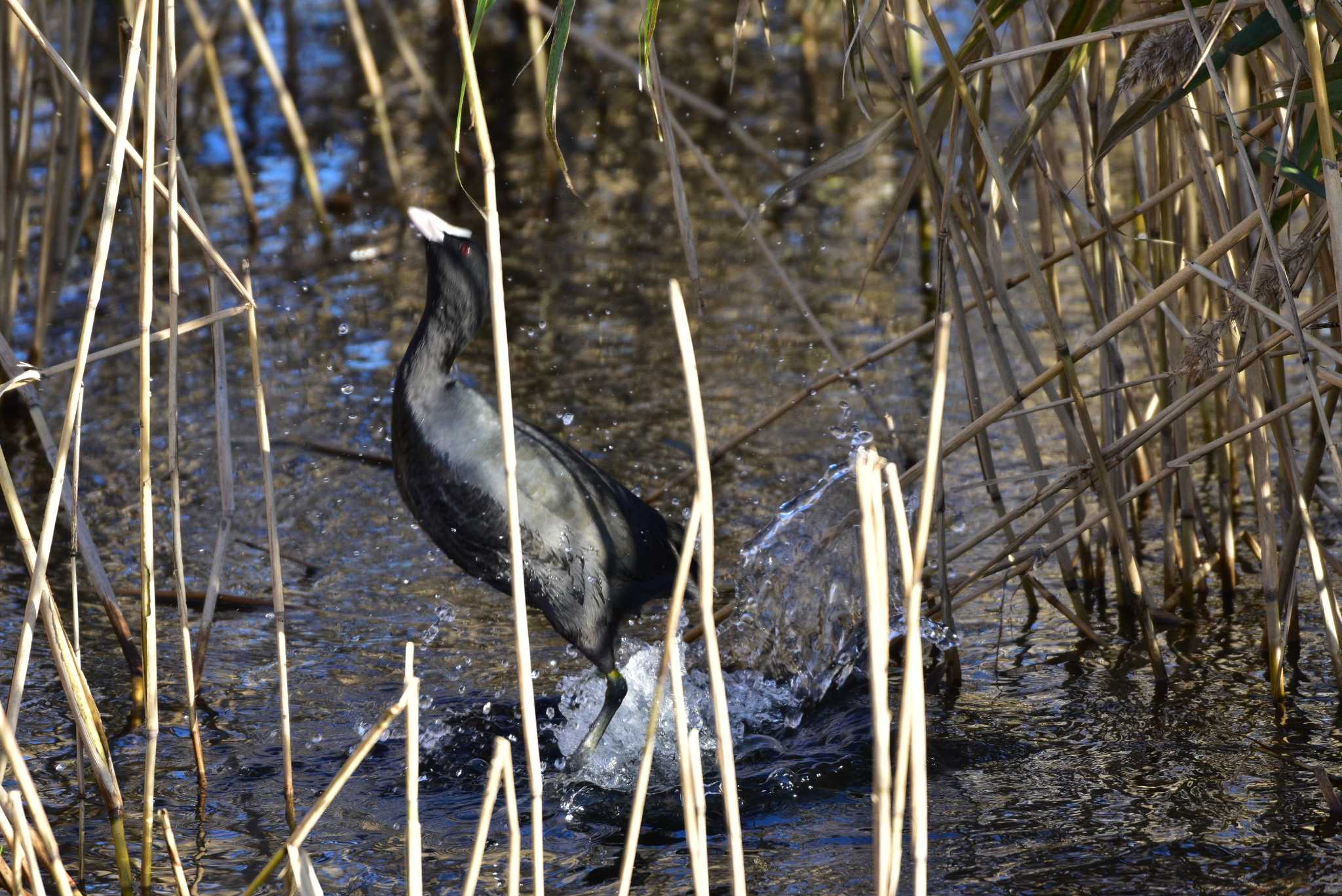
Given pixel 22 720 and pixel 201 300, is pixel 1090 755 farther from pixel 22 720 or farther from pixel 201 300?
pixel 201 300

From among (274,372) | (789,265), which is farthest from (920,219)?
(274,372)

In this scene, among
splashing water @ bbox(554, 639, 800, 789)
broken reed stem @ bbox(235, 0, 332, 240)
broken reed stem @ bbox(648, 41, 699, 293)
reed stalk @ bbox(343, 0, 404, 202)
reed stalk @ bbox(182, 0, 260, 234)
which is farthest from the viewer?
reed stalk @ bbox(182, 0, 260, 234)

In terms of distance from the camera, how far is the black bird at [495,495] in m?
2.64

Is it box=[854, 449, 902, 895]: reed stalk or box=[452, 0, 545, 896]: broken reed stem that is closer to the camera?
box=[854, 449, 902, 895]: reed stalk

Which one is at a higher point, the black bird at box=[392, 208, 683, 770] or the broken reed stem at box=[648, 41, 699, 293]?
Answer: the broken reed stem at box=[648, 41, 699, 293]

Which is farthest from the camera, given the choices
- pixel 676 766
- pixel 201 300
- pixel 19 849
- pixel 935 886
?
pixel 201 300

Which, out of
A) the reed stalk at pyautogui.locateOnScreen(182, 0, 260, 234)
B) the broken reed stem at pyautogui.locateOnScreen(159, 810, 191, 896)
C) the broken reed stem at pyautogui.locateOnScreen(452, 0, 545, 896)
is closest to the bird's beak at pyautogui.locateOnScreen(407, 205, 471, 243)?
the broken reed stem at pyautogui.locateOnScreen(452, 0, 545, 896)

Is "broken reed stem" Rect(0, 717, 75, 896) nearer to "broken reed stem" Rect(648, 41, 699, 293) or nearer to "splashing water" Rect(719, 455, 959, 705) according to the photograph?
"broken reed stem" Rect(648, 41, 699, 293)

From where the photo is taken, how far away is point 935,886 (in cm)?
218

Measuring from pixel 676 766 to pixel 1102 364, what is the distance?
3.46 ft

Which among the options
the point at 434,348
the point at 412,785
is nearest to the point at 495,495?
the point at 434,348

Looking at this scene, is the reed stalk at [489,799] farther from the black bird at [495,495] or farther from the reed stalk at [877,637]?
the black bird at [495,495]

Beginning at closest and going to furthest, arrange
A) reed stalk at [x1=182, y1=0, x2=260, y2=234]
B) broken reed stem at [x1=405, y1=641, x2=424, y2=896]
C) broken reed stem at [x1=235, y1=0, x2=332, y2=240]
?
broken reed stem at [x1=405, y1=641, x2=424, y2=896]
broken reed stem at [x1=235, y1=0, x2=332, y2=240]
reed stalk at [x1=182, y1=0, x2=260, y2=234]

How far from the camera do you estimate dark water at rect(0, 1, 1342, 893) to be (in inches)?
91.8
